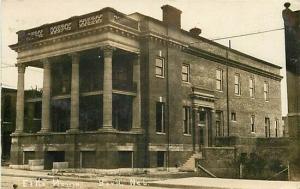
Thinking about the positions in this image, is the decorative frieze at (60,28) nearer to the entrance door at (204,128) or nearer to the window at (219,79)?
the window at (219,79)

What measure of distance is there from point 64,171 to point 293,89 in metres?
8.65

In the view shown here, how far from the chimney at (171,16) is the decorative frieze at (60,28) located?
12.5ft

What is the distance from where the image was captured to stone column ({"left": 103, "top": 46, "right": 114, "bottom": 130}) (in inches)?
717

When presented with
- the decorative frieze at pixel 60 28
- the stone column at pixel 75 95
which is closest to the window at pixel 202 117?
the stone column at pixel 75 95

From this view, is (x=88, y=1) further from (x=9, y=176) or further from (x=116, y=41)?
(x=9, y=176)

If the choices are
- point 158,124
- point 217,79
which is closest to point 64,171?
point 158,124

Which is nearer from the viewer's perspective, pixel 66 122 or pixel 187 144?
pixel 187 144

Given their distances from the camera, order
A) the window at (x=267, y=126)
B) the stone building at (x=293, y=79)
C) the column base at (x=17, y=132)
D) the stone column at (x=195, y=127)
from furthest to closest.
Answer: the window at (x=267, y=126), the column base at (x=17, y=132), the stone column at (x=195, y=127), the stone building at (x=293, y=79)

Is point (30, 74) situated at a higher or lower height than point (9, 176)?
higher

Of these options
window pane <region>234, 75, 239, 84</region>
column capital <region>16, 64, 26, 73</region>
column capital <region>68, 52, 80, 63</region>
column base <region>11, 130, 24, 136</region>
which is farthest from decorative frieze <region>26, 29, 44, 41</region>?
window pane <region>234, 75, 239, 84</region>

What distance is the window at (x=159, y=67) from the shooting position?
716 inches

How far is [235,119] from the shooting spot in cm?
2008

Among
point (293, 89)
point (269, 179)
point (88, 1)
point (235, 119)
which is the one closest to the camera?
point (88, 1)

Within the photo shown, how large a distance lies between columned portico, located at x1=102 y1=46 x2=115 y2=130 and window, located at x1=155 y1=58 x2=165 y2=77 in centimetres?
184
